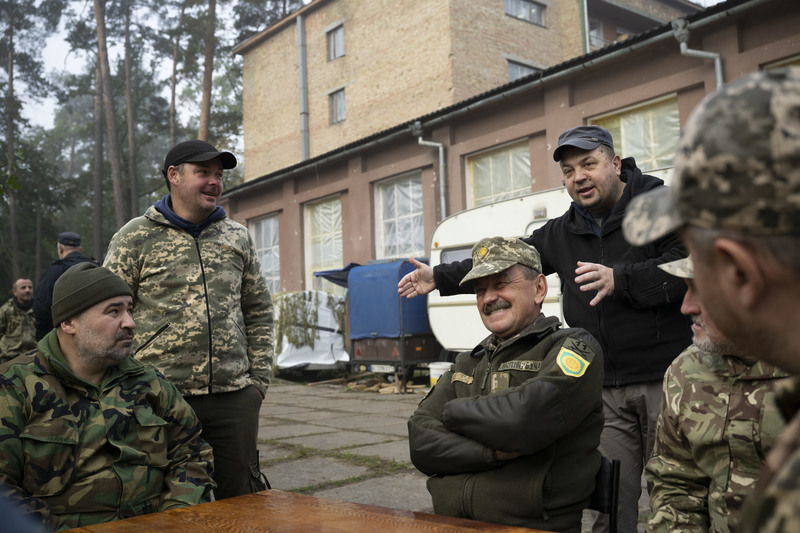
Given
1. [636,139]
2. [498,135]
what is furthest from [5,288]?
[636,139]

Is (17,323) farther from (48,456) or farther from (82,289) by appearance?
(48,456)

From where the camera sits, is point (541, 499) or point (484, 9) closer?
point (541, 499)

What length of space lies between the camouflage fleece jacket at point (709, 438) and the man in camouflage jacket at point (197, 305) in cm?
205

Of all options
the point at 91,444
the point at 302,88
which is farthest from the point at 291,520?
the point at 302,88

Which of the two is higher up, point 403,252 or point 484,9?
point 484,9

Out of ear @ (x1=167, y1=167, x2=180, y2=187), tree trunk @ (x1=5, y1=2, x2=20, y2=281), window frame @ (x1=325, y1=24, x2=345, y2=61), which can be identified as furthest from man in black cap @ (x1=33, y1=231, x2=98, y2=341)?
tree trunk @ (x1=5, y1=2, x2=20, y2=281)

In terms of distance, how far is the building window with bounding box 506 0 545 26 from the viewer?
22.6m

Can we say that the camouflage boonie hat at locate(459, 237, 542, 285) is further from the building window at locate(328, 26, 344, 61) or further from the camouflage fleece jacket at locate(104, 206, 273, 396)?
the building window at locate(328, 26, 344, 61)

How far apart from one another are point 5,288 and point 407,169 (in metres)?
25.8

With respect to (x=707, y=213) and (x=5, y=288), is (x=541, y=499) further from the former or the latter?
(x=5, y=288)

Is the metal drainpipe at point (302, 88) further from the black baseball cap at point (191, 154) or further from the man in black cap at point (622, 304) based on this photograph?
the man in black cap at point (622, 304)

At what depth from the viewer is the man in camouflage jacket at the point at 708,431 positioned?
2.15 metres

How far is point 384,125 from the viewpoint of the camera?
22.3 meters

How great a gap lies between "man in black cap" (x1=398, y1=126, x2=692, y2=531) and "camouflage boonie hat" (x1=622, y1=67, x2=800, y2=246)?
7.23 feet
